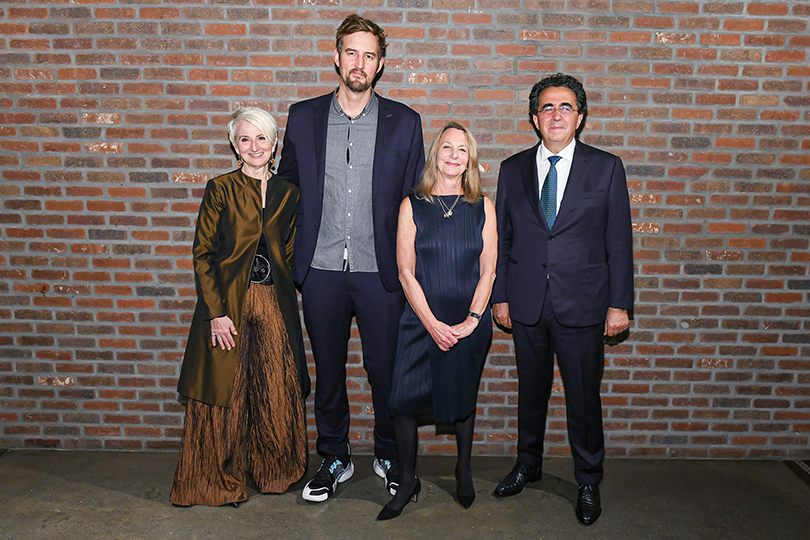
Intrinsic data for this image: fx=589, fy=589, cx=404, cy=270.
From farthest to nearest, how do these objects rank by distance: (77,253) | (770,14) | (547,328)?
(77,253), (770,14), (547,328)

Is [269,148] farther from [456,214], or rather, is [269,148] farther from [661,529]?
[661,529]

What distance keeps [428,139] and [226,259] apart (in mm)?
1362

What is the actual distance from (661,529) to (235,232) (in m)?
2.63

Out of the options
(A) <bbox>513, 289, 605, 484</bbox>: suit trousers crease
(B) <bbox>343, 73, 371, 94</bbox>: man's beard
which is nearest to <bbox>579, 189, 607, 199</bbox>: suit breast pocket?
(A) <bbox>513, 289, 605, 484</bbox>: suit trousers crease

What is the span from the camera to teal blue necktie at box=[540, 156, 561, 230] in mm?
3078

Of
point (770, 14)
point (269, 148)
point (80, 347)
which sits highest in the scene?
point (770, 14)

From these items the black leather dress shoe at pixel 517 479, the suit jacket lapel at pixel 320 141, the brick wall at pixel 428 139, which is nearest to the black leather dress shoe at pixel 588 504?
the black leather dress shoe at pixel 517 479

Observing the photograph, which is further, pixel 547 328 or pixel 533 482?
pixel 533 482

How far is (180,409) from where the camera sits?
148 inches

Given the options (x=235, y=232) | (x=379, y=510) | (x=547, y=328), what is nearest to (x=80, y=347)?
(x=235, y=232)

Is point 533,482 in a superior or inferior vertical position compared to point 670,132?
inferior

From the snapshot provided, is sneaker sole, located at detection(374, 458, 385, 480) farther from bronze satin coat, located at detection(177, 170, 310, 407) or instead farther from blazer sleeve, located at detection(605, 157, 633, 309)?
blazer sleeve, located at detection(605, 157, 633, 309)

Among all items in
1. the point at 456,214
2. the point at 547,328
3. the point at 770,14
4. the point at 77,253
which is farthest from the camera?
the point at 77,253

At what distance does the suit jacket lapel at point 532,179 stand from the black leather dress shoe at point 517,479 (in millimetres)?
1406
